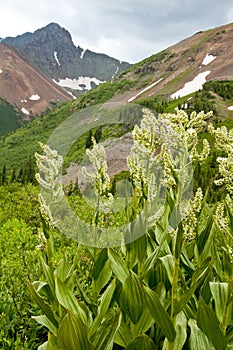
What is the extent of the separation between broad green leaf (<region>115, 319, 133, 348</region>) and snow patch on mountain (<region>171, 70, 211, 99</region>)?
111 m

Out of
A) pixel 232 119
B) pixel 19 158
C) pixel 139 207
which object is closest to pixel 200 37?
pixel 19 158

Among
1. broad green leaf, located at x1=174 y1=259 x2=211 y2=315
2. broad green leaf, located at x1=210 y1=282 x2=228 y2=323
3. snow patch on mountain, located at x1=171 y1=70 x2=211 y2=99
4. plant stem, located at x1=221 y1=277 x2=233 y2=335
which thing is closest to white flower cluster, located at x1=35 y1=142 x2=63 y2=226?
broad green leaf, located at x1=174 y1=259 x2=211 y2=315

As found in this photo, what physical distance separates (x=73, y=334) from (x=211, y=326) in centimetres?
113

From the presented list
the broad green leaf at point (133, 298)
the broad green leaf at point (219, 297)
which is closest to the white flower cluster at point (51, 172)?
the broad green leaf at point (133, 298)

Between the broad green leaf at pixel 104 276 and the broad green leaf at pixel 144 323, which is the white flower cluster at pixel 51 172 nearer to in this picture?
the broad green leaf at pixel 104 276

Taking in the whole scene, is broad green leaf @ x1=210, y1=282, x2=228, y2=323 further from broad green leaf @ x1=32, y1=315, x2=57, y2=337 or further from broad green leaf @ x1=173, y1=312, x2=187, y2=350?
broad green leaf @ x1=32, y1=315, x2=57, y2=337

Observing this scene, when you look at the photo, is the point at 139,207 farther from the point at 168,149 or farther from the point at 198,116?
the point at 198,116

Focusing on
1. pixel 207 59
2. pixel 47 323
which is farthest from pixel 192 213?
pixel 207 59

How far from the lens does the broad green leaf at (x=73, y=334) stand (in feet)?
9.55

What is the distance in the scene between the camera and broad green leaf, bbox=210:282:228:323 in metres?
3.45

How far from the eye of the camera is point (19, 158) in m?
130

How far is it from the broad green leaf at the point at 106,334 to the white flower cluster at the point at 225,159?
1534mm

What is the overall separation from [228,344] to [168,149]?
1879 mm

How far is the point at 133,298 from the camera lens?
11.1ft
